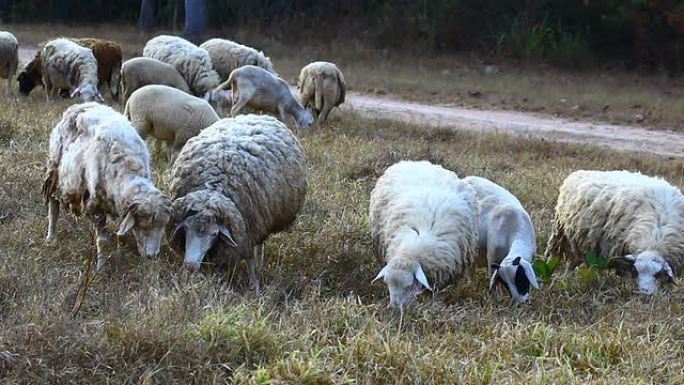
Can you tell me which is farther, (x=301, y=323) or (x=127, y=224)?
(x=127, y=224)

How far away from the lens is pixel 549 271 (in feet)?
22.4

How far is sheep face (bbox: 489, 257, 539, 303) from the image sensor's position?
247 inches

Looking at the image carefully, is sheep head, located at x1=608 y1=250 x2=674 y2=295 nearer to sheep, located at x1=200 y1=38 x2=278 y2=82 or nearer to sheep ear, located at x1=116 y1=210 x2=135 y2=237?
sheep ear, located at x1=116 y1=210 x2=135 y2=237

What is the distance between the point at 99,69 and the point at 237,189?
874cm

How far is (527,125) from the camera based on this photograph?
1553cm

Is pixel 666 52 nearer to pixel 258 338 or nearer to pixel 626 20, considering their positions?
pixel 626 20

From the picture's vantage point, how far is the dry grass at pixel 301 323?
14.6 ft

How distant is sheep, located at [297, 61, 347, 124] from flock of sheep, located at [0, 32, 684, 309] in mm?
6308

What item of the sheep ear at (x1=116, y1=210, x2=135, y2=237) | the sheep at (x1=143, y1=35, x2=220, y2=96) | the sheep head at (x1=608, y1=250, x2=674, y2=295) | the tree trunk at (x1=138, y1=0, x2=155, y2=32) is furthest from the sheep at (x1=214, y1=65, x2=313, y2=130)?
the tree trunk at (x1=138, y1=0, x2=155, y2=32)

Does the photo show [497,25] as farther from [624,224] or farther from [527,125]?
[624,224]

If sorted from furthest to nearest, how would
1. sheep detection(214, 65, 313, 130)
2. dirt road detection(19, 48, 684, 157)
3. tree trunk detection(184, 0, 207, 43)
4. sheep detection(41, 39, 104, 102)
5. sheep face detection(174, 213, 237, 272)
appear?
tree trunk detection(184, 0, 207, 43), dirt road detection(19, 48, 684, 157), sheep detection(41, 39, 104, 102), sheep detection(214, 65, 313, 130), sheep face detection(174, 213, 237, 272)

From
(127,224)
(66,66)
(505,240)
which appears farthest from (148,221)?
(66,66)

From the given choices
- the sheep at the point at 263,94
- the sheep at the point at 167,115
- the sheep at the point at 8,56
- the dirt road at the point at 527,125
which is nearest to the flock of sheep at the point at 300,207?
the sheep at the point at 167,115

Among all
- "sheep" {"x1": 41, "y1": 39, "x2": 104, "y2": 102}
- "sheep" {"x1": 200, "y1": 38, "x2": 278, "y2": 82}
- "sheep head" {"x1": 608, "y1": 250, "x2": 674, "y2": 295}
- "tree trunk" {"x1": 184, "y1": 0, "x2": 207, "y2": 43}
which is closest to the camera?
"sheep head" {"x1": 608, "y1": 250, "x2": 674, "y2": 295}
